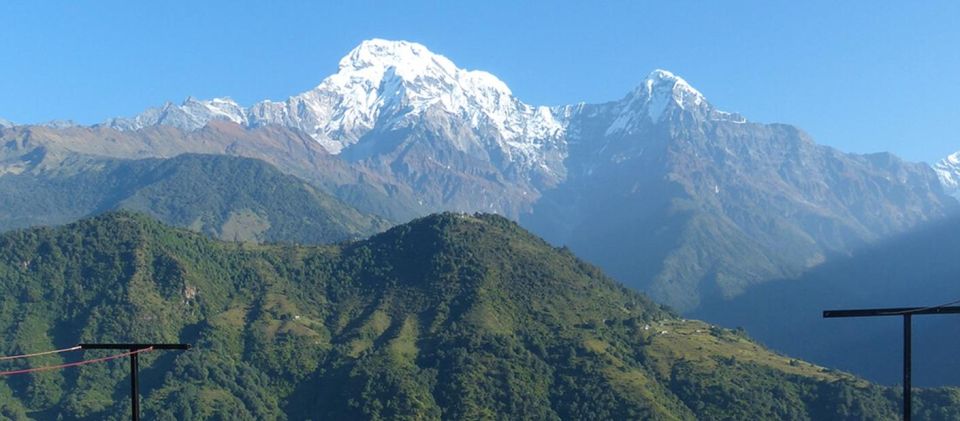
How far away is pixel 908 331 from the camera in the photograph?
126ft

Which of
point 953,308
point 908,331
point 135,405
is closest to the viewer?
point 953,308

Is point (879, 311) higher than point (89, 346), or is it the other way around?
point (879, 311)

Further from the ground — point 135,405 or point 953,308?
point 953,308

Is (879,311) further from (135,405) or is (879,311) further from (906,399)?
(135,405)

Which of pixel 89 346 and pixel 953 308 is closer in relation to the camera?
pixel 953 308

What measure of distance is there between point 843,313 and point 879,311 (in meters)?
1.26

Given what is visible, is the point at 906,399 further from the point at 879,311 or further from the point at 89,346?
the point at 89,346

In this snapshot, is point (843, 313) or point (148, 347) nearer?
point (843, 313)

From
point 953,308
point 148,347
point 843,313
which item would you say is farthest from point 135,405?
point 953,308

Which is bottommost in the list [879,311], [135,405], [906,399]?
[135,405]

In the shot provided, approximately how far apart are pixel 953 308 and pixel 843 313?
390 centimetres

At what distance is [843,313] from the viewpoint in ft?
127

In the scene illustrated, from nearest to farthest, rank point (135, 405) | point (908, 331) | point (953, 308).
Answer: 1. point (953, 308)
2. point (908, 331)
3. point (135, 405)

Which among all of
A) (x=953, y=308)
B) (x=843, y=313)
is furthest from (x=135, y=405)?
(x=953, y=308)
